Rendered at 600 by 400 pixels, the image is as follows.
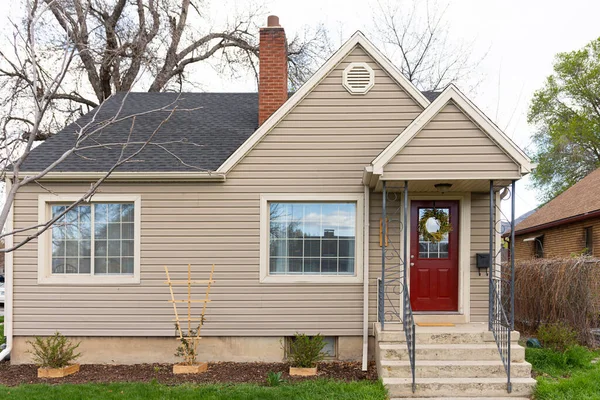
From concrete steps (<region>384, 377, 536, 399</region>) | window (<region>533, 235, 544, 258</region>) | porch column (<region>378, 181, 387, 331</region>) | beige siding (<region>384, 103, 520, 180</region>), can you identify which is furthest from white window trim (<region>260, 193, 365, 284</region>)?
window (<region>533, 235, 544, 258</region>)

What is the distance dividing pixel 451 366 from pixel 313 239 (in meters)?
2.95

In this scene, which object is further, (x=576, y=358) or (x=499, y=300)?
(x=576, y=358)

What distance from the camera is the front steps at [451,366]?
22.0 ft

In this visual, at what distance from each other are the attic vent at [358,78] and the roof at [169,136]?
2245 mm

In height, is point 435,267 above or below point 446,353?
above

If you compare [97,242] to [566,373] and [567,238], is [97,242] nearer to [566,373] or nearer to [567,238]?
[566,373]

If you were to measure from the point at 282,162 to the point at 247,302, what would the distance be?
2390mm

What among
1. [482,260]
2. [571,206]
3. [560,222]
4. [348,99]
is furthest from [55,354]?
[571,206]

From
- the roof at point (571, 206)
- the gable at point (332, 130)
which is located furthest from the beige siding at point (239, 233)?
the roof at point (571, 206)

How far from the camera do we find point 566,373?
7449mm

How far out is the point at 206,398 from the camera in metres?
6.50

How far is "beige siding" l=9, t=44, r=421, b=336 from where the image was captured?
337 inches

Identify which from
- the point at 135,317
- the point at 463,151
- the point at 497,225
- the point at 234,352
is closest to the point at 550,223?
the point at 497,225

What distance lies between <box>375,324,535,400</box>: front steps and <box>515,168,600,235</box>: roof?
9.28 meters
